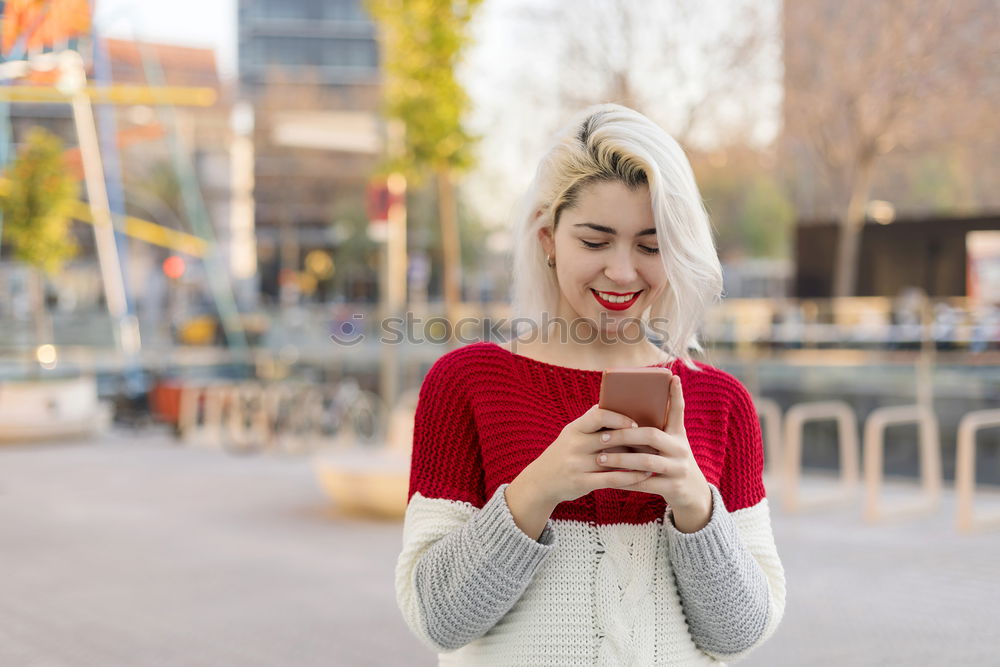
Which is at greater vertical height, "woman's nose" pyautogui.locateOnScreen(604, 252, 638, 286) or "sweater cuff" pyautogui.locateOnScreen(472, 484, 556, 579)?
"woman's nose" pyautogui.locateOnScreen(604, 252, 638, 286)

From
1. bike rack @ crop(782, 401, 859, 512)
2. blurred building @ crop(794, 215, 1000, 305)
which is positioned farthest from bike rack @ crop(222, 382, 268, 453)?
blurred building @ crop(794, 215, 1000, 305)

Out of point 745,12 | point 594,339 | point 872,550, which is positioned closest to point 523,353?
point 594,339

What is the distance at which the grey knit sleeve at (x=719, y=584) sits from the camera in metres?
1.61

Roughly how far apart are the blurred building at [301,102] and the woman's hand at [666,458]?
37.7 metres

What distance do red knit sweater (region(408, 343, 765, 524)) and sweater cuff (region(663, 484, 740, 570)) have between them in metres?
0.09

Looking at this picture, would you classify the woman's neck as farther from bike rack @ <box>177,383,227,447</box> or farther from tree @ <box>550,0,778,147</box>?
tree @ <box>550,0,778,147</box>

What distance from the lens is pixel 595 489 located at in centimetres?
157

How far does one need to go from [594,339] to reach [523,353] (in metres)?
0.12

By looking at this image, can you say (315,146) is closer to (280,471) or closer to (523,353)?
(280,471)

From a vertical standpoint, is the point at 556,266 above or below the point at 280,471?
above

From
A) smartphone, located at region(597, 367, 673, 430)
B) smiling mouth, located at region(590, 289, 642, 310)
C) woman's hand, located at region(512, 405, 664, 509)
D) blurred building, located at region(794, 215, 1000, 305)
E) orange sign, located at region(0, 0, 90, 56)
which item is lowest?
woman's hand, located at region(512, 405, 664, 509)

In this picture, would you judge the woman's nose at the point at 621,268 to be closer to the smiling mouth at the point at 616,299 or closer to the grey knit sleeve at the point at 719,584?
the smiling mouth at the point at 616,299

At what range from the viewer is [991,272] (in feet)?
53.1

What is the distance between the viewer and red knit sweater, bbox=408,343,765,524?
169 centimetres
